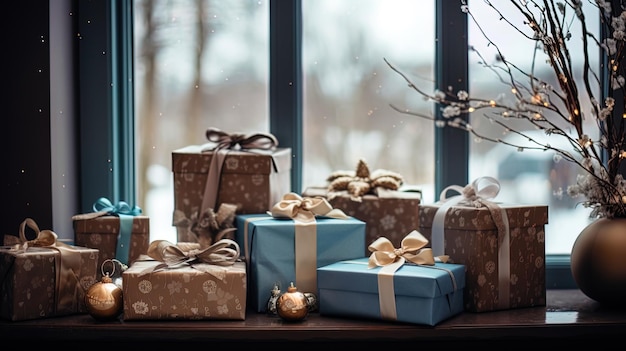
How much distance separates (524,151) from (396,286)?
33.7 inches

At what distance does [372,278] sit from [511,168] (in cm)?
82

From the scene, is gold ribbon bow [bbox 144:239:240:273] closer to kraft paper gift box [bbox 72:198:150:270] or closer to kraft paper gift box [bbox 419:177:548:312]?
kraft paper gift box [bbox 72:198:150:270]

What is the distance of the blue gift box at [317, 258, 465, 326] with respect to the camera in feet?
5.64

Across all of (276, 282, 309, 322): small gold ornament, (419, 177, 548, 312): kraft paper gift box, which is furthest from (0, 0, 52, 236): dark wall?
(419, 177, 548, 312): kraft paper gift box

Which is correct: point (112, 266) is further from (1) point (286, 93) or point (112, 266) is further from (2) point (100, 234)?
(1) point (286, 93)

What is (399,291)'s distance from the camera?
1736mm

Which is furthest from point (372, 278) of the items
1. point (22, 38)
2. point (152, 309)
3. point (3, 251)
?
point (22, 38)

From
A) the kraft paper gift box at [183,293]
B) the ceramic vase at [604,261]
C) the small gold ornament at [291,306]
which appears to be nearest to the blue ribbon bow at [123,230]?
the kraft paper gift box at [183,293]

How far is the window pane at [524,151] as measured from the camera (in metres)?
2.34

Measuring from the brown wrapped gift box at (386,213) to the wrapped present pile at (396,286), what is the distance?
23 cm

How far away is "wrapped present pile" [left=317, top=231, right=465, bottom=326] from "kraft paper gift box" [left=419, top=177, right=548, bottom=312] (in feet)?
0.18

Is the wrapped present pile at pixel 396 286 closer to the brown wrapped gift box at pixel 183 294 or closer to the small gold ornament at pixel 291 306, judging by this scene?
the small gold ornament at pixel 291 306

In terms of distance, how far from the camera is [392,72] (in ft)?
7.75

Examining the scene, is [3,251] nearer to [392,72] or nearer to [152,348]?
[152,348]
